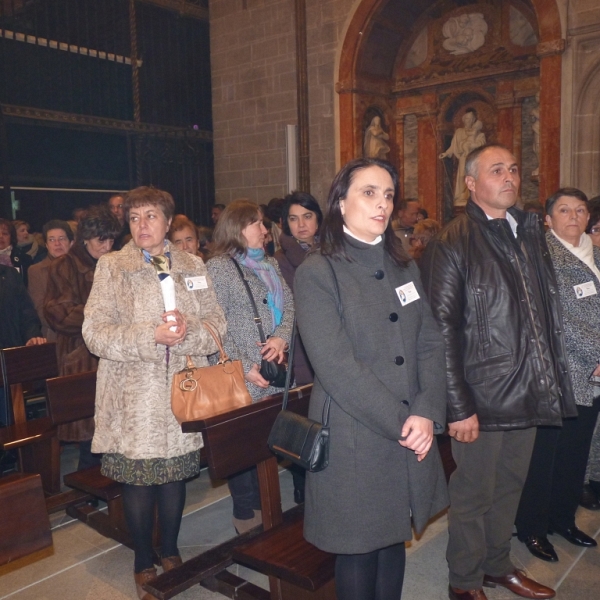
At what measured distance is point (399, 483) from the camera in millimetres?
1913

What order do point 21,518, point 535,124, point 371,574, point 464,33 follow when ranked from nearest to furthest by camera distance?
point 21,518 → point 371,574 → point 535,124 → point 464,33

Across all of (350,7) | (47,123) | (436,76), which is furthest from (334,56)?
(47,123)

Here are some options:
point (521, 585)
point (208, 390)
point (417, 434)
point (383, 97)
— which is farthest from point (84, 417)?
point (383, 97)

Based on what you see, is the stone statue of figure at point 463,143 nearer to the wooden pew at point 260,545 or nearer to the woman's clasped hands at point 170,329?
the wooden pew at point 260,545

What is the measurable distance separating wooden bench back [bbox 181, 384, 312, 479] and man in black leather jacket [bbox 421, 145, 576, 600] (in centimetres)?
70

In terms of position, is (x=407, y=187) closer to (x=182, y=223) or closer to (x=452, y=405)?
(x=182, y=223)

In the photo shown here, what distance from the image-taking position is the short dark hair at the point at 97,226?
363cm

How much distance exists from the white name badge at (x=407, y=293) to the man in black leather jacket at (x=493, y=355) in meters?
0.44

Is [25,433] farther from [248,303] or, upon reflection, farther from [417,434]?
[417,434]

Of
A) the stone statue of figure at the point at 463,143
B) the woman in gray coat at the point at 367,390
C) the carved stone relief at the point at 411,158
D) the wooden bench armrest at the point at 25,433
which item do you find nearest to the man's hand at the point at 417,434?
the woman in gray coat at the point at 367,390

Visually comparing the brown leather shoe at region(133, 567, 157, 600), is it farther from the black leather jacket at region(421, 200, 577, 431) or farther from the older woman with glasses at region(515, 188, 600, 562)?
the older woman with glasses at region(515, 188, 600, 562)

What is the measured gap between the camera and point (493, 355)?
245cm

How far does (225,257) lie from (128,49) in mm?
8312

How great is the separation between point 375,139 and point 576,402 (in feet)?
24.5
